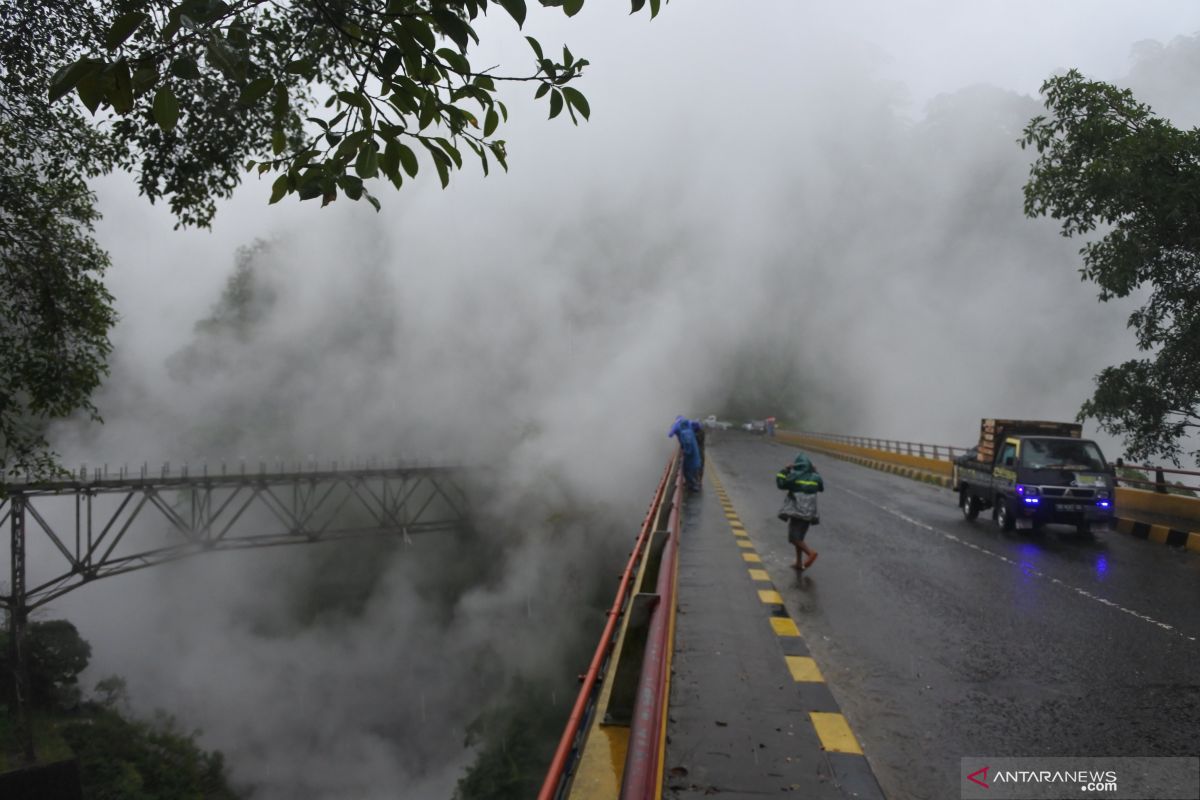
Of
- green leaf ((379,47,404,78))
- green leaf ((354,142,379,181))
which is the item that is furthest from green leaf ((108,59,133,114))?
green leaf ((379,47,404,78))

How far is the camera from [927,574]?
8.46 meters

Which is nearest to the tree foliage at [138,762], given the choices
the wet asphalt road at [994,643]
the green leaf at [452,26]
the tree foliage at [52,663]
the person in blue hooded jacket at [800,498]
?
the tree foliage at [52,663]

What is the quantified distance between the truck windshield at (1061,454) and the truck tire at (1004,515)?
710 mm

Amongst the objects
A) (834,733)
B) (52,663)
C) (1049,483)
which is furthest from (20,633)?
(834,733)

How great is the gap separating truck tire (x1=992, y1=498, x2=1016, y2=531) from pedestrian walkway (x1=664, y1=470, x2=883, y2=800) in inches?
233

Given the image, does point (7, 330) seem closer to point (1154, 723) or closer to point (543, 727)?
point (1154, 723)

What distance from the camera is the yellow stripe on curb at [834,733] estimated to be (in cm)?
381

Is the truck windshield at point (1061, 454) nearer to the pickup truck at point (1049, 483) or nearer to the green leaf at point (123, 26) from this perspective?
the pickup truck at point (1049, 483)

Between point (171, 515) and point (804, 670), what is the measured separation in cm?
2290

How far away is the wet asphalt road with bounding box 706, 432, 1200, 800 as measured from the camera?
156 inches

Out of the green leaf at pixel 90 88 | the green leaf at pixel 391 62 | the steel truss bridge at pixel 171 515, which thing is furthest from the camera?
the steel truss bridge at pixel 171 515

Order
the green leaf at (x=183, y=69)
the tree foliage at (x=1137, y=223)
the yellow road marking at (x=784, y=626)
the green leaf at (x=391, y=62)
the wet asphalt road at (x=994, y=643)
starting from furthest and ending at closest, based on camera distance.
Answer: the tree foliage at (x=1137, y=223) → the yellow road marking at (x=784, y=626) → the wet asphalt road at (x=994, y=643) → the green leaf at (x=391, y=62) → the green leaf at (x=183, y=69)

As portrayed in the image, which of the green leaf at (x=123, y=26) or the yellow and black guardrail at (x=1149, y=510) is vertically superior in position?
the green leaf at (x=123, y=26)

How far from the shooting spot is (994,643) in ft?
18.9
